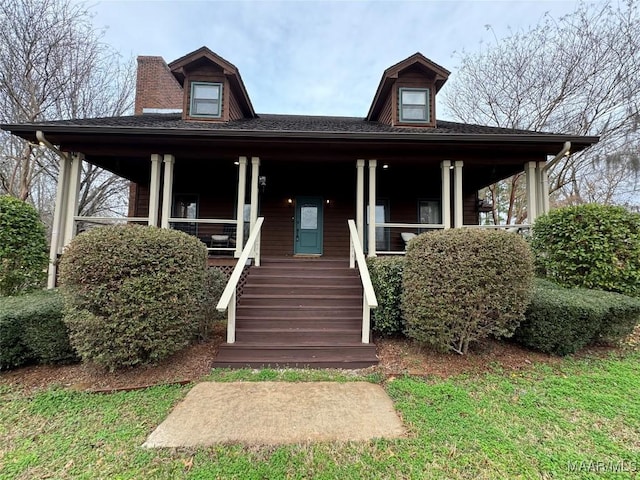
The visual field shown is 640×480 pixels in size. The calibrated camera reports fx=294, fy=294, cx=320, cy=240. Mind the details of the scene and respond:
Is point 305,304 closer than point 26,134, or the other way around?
point 305,304

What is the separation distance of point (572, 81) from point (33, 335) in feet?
56.7

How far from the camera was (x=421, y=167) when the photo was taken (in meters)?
7.61

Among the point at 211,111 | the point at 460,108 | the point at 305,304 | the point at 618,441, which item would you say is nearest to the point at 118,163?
the point at 211,111

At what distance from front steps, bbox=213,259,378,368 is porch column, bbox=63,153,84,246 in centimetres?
424

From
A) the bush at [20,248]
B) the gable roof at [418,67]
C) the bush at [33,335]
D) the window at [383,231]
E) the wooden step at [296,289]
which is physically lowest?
the bush at [33,335]

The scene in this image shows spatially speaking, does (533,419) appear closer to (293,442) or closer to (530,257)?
(530,257)

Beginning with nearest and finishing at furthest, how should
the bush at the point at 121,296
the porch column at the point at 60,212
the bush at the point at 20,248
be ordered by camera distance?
the bush at the point at 121,296, the bush at the point at 20,248, the porch column at the point at 60,212

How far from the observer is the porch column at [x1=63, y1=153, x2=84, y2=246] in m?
6.38

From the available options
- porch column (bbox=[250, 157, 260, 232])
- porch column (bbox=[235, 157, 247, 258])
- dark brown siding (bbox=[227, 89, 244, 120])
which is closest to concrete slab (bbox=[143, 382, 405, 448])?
porch column (bbox=[235, 157, 247, 258])

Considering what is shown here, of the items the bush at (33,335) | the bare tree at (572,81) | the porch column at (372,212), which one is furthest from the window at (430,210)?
the bush at (33,335)

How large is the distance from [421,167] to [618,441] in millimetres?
6286

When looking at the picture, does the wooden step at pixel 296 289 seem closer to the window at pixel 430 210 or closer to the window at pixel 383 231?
the window at pixel 383 231

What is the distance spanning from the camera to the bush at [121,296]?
10.8 ft

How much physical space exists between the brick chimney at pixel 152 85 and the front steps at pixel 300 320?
876 cm
